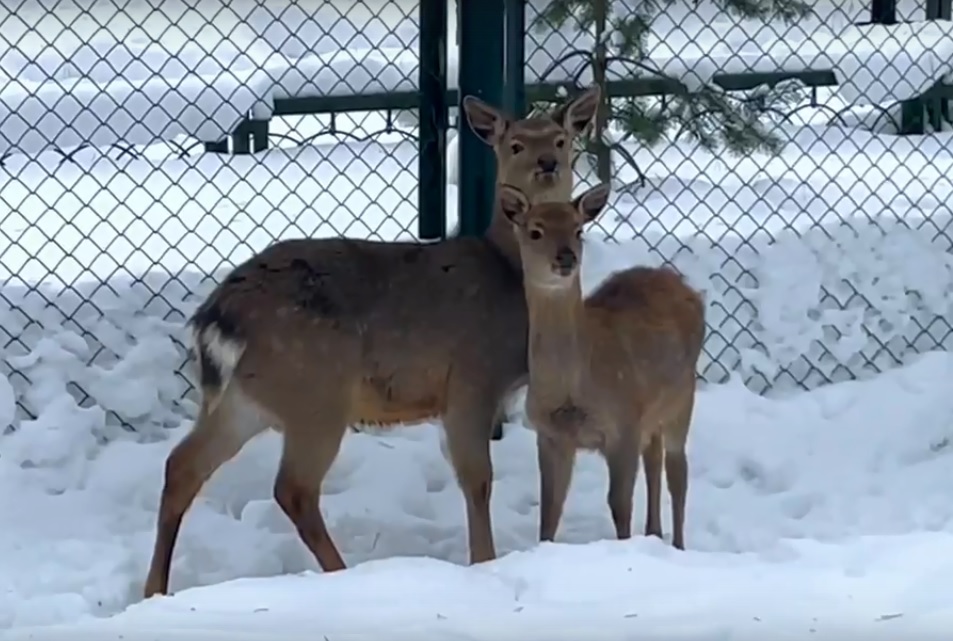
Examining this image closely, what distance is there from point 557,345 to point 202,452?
1061mm

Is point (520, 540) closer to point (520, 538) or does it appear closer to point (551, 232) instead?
point (520, 538)

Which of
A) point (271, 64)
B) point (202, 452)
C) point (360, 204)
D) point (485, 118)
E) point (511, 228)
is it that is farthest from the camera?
point (271, 64)

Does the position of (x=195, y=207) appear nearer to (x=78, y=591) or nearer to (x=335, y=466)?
(x=335, y=466)

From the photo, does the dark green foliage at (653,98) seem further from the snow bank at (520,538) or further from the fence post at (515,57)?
the snow bank at (520,538)

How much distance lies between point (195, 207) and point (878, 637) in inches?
213

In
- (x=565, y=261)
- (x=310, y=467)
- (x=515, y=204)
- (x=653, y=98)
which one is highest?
(x=653, y=98)

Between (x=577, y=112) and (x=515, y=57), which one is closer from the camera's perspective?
(x=577, y=112)

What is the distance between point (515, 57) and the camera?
6.55 metres

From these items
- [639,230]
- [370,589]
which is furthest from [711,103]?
[370,589]

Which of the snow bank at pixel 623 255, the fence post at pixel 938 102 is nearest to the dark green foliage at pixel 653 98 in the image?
the snow bank at pixel 623 255

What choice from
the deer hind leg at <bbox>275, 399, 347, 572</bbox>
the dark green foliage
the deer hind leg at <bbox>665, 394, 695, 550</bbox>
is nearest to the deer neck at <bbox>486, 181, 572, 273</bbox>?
the deer hind leg at <bbox>665, 394, 695, 550</bbox>

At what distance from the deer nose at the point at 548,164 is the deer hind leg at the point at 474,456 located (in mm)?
749

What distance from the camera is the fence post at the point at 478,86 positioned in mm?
6438

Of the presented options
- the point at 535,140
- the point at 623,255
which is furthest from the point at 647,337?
the point at 623,255
